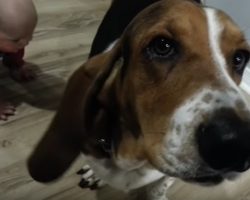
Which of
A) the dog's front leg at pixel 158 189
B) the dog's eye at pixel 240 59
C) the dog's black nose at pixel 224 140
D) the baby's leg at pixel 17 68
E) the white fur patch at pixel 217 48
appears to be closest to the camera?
the dog's black nose at pixel 224 140

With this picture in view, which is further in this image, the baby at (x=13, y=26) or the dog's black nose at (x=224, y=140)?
the baby at (x=13, y=26)

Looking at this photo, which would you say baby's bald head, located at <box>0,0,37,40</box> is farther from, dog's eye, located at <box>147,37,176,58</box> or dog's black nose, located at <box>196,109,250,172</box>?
dog's black nose, located at <box>196,109,250,172</box>

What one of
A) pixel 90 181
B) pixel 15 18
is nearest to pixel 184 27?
pixel 90 181

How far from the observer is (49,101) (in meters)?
2.26


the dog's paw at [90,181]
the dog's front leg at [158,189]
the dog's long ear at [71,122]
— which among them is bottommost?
the dog's paw at [90,181]

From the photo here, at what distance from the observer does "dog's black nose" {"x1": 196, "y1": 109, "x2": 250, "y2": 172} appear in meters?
0.97

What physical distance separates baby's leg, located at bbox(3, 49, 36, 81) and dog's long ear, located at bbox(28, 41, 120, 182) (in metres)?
0.92

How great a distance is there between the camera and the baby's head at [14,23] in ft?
6.93

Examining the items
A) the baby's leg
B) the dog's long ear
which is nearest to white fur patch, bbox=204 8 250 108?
the dog's long ear

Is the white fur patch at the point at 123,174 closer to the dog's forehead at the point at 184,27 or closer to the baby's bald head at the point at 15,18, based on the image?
the dog's forehead at the point at 184,27

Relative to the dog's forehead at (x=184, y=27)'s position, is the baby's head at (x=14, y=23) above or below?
below

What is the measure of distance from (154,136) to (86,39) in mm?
1704

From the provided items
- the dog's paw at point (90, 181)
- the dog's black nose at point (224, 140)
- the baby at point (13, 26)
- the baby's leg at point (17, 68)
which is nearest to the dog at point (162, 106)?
the dog's black nose at point (224, 140)

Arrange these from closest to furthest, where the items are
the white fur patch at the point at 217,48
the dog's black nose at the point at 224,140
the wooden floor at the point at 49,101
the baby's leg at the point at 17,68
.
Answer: the dog's black nose at the point at 224,140 < the white fur patch at the point at 217,48 < the wooden floor at the point at 49,101 < the baby's leg at the point at 17,68
